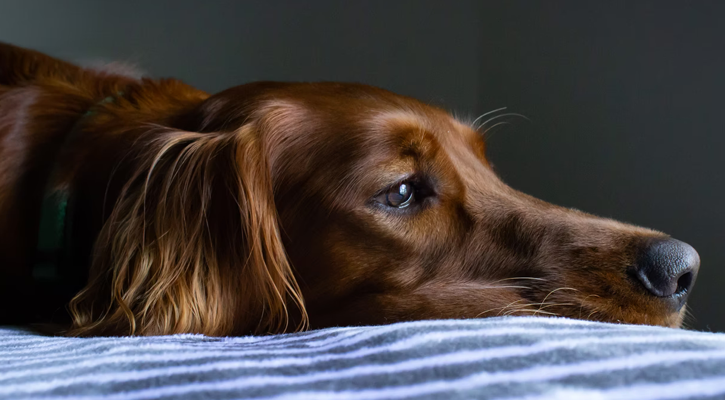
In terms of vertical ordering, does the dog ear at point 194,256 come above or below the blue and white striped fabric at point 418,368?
below

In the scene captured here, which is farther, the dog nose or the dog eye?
the dog eye

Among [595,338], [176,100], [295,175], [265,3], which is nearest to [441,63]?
[265,3]

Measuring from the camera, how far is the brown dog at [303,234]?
1093 mm

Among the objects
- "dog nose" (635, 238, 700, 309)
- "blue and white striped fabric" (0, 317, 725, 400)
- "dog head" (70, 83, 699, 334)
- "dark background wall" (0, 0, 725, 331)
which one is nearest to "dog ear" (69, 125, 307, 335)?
"dog head" (70, 83, 699, 334)

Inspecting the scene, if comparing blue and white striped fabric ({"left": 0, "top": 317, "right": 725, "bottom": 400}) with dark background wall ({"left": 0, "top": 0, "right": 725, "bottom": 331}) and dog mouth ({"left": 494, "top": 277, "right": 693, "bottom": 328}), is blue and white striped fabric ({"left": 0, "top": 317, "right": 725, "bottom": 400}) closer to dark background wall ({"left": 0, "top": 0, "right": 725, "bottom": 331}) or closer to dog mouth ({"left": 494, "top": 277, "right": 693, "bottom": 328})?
dog mouth ({"left": 494, "top": 277, "right": 693, "bottom": 328})

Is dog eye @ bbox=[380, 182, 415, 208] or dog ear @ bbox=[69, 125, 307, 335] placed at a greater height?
dog eye @ bbox=[380, 182, 415, 208]

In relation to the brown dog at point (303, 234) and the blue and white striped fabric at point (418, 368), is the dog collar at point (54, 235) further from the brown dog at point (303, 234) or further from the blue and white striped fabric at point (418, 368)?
the blue and white striped fabric at point (418, 368)

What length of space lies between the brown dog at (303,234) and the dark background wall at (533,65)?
75 cm

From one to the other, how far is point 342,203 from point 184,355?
0.48m

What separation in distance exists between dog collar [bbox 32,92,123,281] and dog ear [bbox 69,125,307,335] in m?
0.18

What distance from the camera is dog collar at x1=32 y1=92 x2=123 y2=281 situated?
1285 millimetres

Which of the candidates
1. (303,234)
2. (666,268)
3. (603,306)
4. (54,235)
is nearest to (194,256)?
(303,234)

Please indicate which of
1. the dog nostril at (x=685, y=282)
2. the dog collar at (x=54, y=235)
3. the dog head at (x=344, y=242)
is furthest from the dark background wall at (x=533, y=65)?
the dog nostril at (x=685, y=282)

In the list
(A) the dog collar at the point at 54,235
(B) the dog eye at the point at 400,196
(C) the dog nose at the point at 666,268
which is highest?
(B) the dog eye at the point at 400,196
